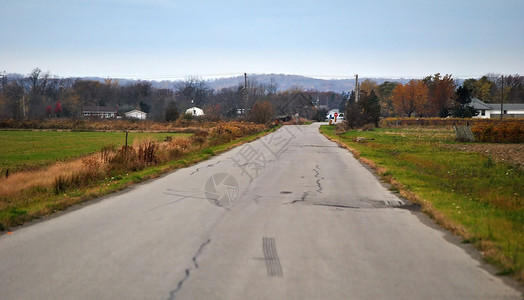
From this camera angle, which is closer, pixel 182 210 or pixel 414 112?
pixel 182 210

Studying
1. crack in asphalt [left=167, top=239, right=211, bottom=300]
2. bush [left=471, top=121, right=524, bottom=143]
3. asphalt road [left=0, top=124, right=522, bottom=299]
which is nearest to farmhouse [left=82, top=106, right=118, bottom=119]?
bush [left=471, top=121, right=524, bottom=143]

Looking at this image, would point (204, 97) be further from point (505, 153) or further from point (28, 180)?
point (28, 180)

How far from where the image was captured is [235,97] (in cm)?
14400

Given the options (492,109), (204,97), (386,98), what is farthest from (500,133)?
(204,97)

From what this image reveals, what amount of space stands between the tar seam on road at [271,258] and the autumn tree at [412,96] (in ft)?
330

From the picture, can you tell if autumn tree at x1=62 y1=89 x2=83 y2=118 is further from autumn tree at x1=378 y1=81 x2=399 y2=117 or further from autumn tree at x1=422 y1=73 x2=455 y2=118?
autumn tree at x1=378 y1=81 x2=399 y2=117

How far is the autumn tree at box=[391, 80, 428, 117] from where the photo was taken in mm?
103062

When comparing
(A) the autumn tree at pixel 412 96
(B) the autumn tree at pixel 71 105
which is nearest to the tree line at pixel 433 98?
(A) the autumn tree at pixel 412 96

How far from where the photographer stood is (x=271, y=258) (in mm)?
6758

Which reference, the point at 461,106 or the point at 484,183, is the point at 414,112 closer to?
the point at 461,106

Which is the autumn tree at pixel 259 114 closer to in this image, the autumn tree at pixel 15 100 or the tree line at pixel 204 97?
the tree line at pixel 204 97

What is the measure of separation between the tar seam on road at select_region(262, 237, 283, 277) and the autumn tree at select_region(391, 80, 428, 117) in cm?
10072

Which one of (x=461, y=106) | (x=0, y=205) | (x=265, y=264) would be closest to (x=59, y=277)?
(x=265, y=264)

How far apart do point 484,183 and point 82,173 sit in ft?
42.3
